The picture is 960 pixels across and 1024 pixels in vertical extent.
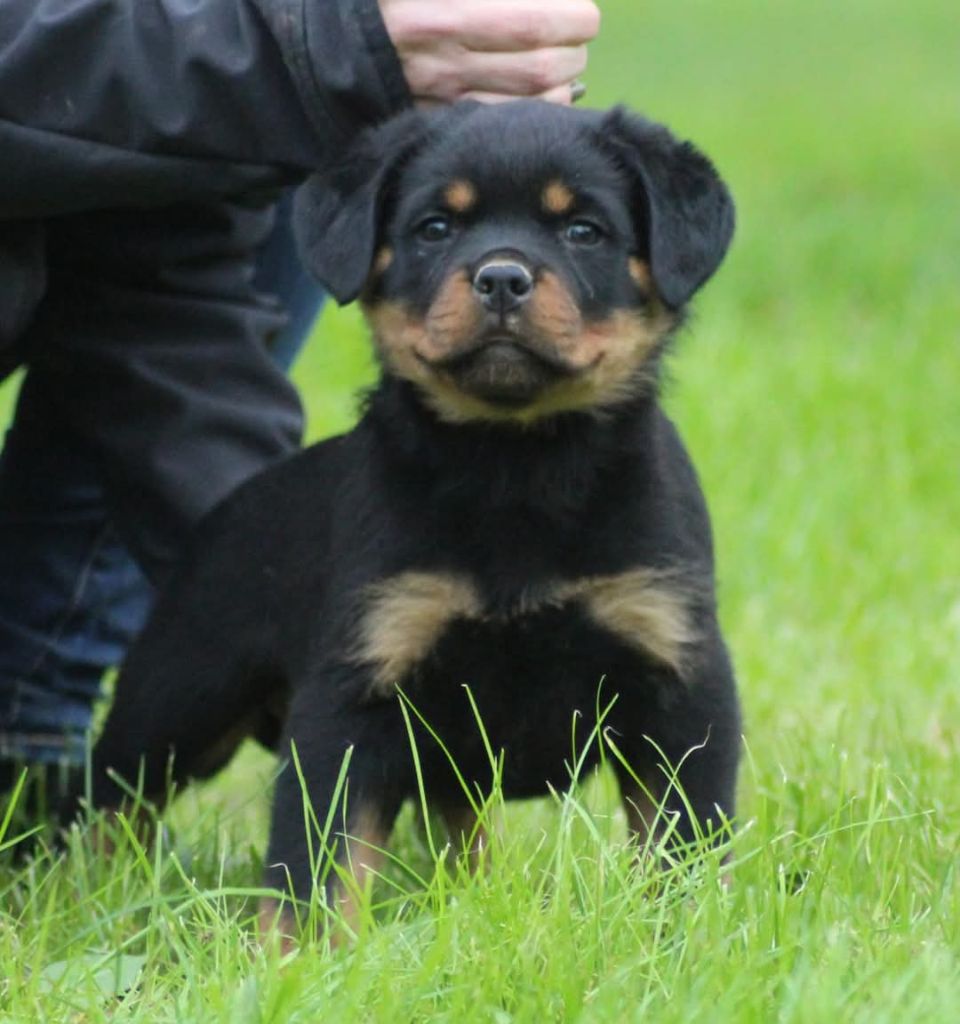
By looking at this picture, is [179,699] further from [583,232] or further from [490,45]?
[490,45]

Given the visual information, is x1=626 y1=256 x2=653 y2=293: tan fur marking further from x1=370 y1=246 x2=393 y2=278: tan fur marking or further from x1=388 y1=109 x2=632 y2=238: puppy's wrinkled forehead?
x1=370 y1=246 x2=393 y2=278: tan fur marking

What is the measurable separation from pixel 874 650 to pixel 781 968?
2.40m

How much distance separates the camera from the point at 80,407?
381 cm

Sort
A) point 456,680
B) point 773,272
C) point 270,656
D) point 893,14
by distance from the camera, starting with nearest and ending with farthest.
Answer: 1. point 456,680
2. point 270,656
3. point 773,272
4. point 893,14

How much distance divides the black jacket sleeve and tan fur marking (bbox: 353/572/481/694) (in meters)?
0.73

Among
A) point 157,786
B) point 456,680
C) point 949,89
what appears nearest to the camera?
point 456,680

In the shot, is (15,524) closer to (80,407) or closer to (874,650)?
(80,407)

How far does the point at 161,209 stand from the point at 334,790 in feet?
4.10

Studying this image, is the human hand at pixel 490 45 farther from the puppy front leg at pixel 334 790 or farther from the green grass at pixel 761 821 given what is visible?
the puppy front leg at pixel 334 790

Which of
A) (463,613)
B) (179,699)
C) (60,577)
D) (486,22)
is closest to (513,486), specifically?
(463,613)

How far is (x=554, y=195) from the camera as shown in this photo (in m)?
2.96

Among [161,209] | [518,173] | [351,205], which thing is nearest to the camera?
[518,173]

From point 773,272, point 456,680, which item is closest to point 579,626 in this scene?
point 456,680

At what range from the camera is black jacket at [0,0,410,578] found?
9.96ft
